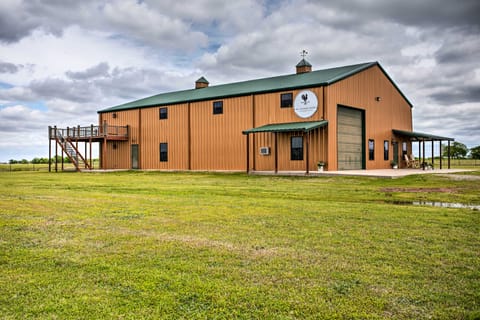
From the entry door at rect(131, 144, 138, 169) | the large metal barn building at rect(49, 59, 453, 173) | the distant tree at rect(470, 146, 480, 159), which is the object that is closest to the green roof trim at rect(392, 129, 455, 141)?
the large metal barn building at rect(49, 59, 453, 173)

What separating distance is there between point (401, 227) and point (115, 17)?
1823cm

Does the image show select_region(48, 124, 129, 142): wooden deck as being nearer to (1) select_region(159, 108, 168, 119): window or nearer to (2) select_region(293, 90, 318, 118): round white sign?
(1) select_region(159, 108, 168, 119): window

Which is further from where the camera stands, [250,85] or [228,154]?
[250,85]

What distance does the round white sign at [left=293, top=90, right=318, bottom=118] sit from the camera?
2395 cm

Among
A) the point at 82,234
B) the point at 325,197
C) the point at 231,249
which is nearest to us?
the point at 231,249

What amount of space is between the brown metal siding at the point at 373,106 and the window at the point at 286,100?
2.48 m

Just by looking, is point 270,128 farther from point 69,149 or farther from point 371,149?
point 69,149

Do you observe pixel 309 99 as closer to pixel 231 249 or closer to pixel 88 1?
pixel 88 1

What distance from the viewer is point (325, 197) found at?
11828mm

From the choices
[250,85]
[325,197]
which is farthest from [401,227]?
[250,85]

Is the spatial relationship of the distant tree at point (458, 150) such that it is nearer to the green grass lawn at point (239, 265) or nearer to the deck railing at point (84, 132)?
the deck railing at point (84, 132)

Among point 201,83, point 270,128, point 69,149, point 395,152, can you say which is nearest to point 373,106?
point 395,152

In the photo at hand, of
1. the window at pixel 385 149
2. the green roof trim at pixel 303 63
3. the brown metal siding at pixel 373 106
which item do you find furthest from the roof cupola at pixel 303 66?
the window at pixel 385 149

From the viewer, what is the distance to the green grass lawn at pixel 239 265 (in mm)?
3359
